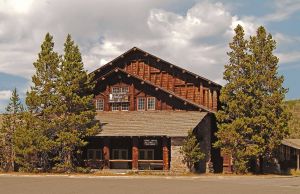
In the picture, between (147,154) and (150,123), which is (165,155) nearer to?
(150,123)

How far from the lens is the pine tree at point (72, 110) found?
4100 cm

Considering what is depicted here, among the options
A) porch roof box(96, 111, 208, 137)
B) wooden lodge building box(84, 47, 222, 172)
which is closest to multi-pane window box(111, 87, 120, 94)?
wooden lodge building box(84, 47, 222, 172)

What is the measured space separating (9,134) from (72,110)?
6.45m

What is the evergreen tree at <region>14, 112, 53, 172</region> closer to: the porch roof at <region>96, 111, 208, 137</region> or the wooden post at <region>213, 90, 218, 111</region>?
the porch roof at <region>96, 111, 208, 137</region>

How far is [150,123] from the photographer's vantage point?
141ft

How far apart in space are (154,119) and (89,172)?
7.72m

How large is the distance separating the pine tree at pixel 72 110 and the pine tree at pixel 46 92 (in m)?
0.64

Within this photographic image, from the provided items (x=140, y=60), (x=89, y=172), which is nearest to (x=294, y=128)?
(x=140, y=60)

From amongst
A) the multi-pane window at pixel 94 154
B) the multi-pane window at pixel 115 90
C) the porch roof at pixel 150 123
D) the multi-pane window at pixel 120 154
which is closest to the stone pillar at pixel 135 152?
the porch roof at pixel 150 123

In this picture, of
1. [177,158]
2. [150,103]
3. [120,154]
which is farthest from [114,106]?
[177,158]

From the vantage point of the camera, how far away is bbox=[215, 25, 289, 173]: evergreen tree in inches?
1593

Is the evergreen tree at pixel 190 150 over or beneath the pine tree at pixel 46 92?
beneath

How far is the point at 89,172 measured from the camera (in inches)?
1631

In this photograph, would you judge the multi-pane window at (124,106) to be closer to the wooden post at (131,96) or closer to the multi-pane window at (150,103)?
the wooden post at (131,96)
